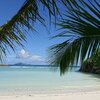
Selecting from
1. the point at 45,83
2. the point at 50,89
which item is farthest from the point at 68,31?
the point at 45,83

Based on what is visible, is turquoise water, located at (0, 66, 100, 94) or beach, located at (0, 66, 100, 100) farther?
turquoise water, located at (0, 66, 100, 94)

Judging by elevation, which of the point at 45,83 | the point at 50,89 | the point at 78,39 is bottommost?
the point at 45,83

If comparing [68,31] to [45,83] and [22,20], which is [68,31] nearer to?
[22,20]

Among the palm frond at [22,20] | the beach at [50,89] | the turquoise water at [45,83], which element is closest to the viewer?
the palm frond at [22,20]

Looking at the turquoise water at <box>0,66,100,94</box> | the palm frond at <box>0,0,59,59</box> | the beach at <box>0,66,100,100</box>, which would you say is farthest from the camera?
the turquoise water at <box>0,66,100,94</box>

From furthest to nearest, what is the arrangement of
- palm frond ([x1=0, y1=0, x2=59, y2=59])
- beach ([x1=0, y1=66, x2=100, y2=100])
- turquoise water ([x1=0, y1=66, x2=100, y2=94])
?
turquoise water ([x1=0, y1=66, x2=100, y2=94])
beach ([x1=0, y1=66, x2=100, y2=100])
palm frond ([x1=0, y1=0, x2=59, y2=59])

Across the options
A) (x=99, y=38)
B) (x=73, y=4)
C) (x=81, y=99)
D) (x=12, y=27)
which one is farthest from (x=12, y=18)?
(x=81, y=99)

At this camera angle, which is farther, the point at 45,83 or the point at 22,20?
the point at 45,83

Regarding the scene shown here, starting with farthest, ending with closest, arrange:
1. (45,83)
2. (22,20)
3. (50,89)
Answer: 1. (45,83)
2. (50,89)
3. (22,20)

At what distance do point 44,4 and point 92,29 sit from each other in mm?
549

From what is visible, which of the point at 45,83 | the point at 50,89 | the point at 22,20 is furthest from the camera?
the point at 45,83

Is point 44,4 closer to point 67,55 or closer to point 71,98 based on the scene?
point 67,55

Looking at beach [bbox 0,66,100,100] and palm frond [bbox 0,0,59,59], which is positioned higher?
palm frond [bbox 0,0,59,59]

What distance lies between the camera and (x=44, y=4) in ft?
6.95
